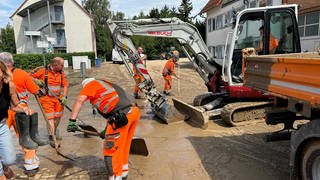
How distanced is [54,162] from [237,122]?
13.1 feet

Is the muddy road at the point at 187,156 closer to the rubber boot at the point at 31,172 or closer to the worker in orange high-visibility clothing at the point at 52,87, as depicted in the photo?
the rubber boot at the point at 31,172

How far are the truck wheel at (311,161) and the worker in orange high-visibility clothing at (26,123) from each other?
3452 millimetres

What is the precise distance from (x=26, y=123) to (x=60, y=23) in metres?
38.2

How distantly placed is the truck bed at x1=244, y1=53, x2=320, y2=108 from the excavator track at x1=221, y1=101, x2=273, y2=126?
2116mm

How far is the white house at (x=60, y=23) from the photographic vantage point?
3941 centimetres

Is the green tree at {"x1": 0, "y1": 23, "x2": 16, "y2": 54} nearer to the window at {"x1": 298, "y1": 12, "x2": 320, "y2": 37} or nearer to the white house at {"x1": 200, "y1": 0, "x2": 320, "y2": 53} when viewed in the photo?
the white house at {"x1": 200, "y1": 0, "x2": 320, "y2": 53}

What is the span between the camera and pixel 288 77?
11.7ft

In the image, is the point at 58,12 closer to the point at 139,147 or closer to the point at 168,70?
the point at 168,70

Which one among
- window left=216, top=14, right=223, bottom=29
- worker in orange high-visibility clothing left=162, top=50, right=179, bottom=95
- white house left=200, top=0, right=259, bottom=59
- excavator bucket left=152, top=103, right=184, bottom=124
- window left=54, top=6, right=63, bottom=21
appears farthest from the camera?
window left=54, top=6, right=63, bottom=21

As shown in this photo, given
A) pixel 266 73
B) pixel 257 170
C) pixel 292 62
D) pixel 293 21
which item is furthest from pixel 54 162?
pixel 293 21

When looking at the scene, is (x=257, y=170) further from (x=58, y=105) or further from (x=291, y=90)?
(x=58, y=105)

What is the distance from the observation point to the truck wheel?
3.25 meters

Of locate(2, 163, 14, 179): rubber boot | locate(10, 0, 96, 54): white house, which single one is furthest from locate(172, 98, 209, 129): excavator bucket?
locate(10, 0, 96, 54): white house

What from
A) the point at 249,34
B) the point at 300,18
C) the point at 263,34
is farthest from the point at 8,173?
the point at 300,18
